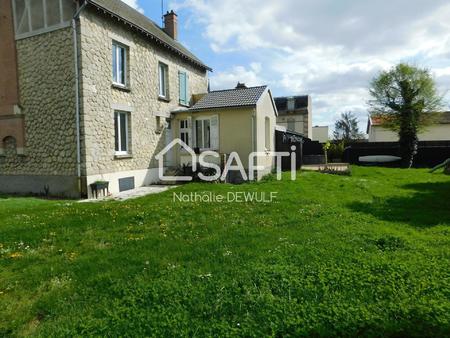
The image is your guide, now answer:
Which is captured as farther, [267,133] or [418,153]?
[418,153]

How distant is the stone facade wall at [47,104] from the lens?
37.1ft

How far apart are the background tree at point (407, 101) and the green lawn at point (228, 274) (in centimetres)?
1802

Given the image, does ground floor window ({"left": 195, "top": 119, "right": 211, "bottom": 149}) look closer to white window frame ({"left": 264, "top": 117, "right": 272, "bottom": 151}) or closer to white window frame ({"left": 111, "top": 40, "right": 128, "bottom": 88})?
white window frame ({"left": 264, "top": 117, "right": 272, "bottom": 151})

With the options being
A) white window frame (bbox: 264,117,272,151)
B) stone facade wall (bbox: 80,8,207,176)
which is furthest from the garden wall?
stone facade wall (bbox: 80,8,207,176)

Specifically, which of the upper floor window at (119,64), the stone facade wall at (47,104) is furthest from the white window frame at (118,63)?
the stone facade wall at (47,104)

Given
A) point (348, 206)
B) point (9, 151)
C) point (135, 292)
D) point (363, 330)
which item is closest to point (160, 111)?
point (9, 151)

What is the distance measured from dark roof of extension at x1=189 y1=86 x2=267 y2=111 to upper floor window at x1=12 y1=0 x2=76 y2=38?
672 cm

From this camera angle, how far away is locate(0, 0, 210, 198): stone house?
36.6 ft

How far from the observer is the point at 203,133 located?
53.2ft

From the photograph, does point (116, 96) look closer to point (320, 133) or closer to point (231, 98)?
point (231, 98)

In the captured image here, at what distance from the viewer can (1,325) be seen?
10.3 feet

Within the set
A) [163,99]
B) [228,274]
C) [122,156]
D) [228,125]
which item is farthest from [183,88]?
[228,274]

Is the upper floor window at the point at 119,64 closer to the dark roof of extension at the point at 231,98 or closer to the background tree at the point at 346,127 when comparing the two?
the dark roof of extension at the point at 231,98

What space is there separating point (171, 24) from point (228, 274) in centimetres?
1918
